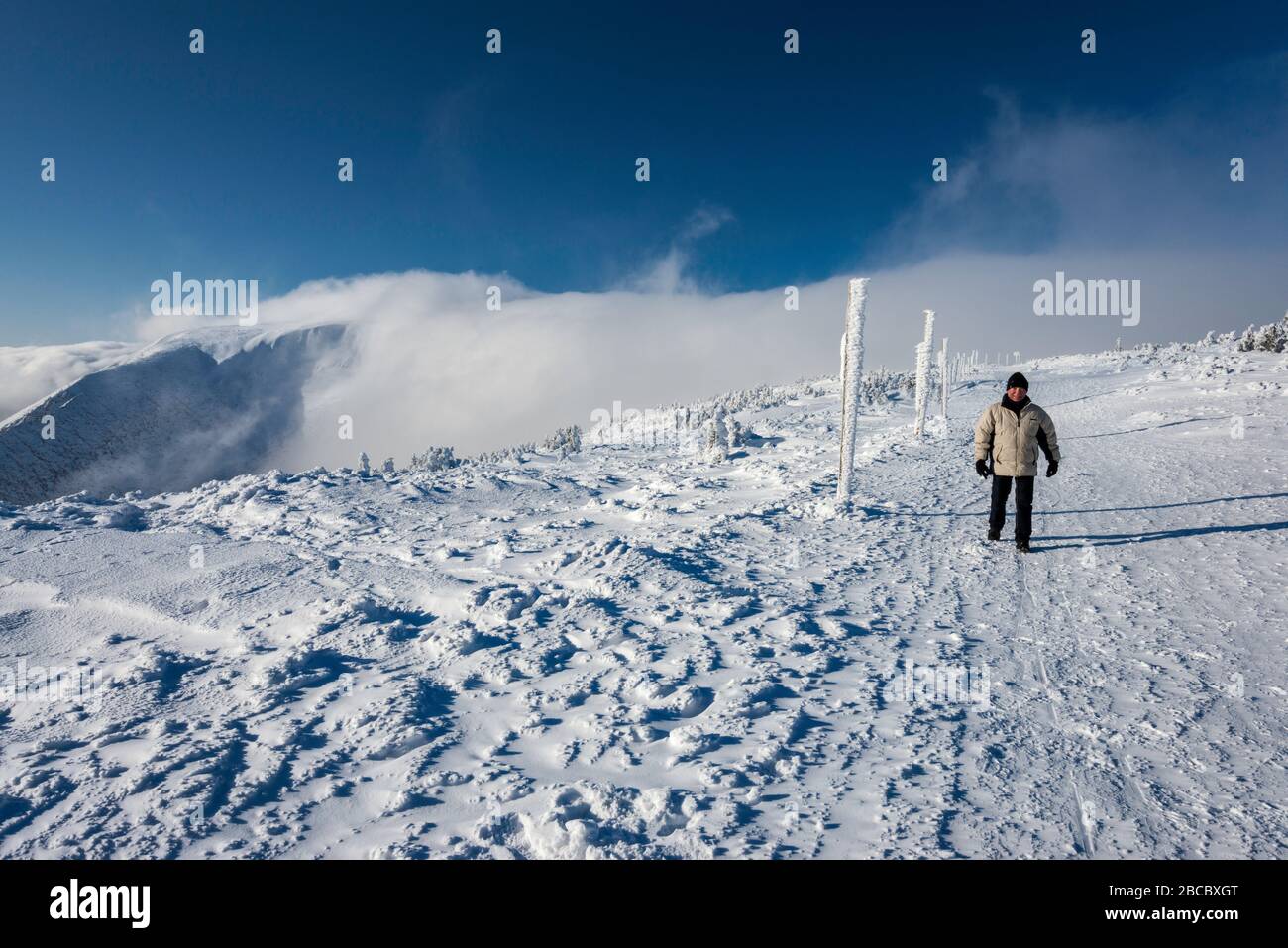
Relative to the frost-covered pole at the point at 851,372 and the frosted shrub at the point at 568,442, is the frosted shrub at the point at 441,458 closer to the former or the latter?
the frosted shrub at the point at 568,442

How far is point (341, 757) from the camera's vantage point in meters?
3.78

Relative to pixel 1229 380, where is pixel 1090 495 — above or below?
below

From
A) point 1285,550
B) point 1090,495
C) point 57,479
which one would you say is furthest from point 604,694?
point 57,479

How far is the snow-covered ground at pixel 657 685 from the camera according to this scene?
3.11m

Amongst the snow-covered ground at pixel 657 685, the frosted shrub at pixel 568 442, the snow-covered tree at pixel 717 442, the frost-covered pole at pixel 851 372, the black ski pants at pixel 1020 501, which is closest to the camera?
the snow-covered ground at pixel 657 685

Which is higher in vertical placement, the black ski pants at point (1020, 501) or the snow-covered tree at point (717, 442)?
the snow-covered tree at point (717, 442)

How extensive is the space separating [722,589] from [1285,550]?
719 cm

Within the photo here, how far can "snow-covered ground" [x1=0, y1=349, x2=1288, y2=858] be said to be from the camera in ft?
10.2

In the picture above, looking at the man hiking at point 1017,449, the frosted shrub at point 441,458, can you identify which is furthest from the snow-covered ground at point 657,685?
the frosted shrub at point 441,458

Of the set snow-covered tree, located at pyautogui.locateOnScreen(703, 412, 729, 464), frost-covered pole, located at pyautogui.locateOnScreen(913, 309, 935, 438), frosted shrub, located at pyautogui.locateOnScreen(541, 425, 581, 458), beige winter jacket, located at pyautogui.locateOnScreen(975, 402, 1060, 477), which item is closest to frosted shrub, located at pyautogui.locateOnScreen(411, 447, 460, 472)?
frosted shrub, located at pyautogui.locateOnScreen(541, 425, 581, 458)

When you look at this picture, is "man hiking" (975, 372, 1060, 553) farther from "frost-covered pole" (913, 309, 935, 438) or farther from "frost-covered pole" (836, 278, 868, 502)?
"frost-covered pole" (913, 309, 935, 438)
